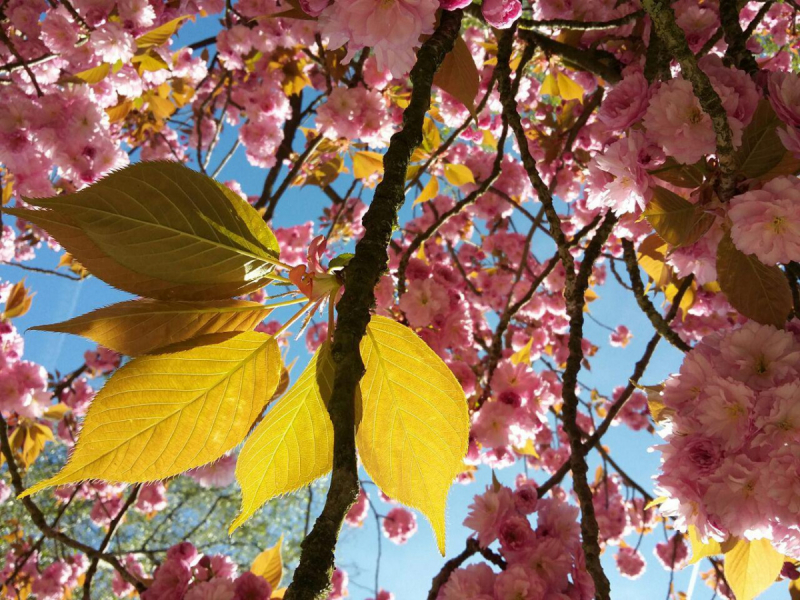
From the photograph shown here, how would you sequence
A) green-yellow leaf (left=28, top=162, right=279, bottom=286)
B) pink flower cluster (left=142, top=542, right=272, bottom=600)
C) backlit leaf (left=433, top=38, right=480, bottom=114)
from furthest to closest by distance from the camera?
pink flower cluster (left=142, top=542, right=272, bottom=600) < backlit leaf (left=433, top=38, right=480, bottom=114) < green-yellow leaf (left=28, top=162, right=279, bottom=286)

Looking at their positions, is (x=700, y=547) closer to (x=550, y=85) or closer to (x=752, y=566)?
(x=752, y=566)

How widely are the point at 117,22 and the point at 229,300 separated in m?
1.95

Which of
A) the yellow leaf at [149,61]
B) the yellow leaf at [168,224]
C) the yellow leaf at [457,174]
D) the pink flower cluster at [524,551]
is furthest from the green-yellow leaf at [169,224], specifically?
the yellow leaf at [149,61]

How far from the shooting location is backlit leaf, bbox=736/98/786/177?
68 cm

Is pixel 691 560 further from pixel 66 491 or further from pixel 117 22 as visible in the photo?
pixel 66 491

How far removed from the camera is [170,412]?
566 millimetres

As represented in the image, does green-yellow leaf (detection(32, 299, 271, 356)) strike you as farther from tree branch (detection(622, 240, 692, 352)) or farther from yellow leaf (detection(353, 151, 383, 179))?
yellow leaf (detection(353, 151, 383, 179))

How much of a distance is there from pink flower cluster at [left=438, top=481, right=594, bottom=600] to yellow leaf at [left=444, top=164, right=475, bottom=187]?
4.32 ft

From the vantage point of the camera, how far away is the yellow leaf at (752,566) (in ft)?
2.52

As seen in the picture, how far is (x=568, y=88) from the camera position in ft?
6.72

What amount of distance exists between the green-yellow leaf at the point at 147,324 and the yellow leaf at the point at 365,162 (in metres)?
1.58

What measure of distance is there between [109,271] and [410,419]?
1.18 ft

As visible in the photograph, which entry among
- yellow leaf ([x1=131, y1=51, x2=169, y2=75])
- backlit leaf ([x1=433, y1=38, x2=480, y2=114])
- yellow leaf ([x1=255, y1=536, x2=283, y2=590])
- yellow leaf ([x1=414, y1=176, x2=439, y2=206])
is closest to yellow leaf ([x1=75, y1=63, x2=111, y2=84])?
yellow leaf ([x1=131, y1=51, x2=169, y2=75])

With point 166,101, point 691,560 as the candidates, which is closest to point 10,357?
point 166,101
